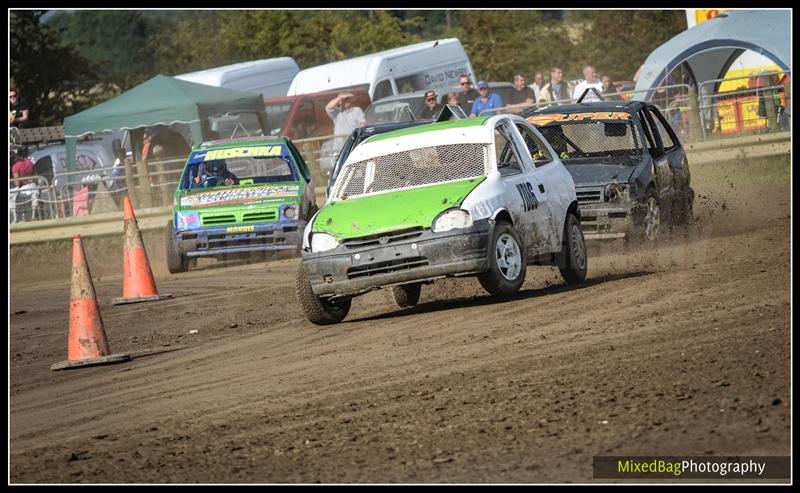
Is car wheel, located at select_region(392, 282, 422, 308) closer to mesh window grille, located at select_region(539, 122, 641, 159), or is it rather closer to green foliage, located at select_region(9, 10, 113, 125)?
mesh window grille, located at select_region(539, 122, 641, 159)

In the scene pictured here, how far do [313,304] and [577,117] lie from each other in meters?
5.20

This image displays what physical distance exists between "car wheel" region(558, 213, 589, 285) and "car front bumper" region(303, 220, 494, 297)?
1.27 metres

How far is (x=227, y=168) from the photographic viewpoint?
18.8 metres

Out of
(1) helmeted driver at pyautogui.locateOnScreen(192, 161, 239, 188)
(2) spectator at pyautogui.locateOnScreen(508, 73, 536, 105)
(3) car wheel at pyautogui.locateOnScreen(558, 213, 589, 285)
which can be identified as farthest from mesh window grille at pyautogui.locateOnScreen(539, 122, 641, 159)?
(2) spectator at pyautogui.locateOnScreen(508, 73, 536, 105)

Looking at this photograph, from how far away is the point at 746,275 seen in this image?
35.1ft

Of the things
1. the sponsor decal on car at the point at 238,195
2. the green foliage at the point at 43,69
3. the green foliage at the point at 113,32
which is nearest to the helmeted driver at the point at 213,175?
the sponsor decal on car at the point at 238,195

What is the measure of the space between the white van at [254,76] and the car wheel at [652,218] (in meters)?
18.7

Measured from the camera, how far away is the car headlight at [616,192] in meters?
14.0

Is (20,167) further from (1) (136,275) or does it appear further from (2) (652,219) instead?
(2) (652,219)

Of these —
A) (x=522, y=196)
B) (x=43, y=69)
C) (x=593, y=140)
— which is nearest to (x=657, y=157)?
(x=593, y=140)

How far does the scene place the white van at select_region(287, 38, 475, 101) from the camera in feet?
98.2

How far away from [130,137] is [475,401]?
2092 centimetres
